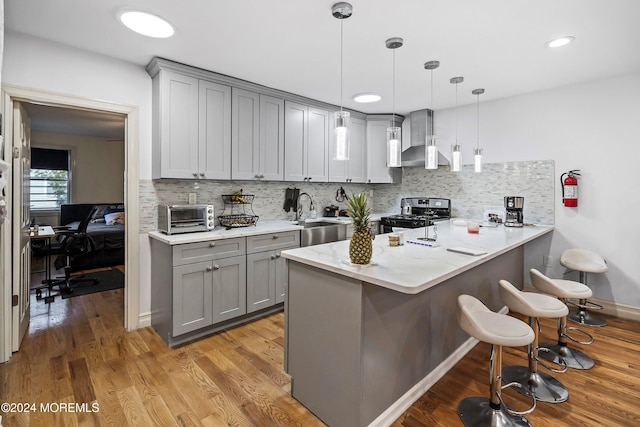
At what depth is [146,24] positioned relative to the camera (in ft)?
7.25

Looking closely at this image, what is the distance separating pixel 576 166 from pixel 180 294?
13.8ft

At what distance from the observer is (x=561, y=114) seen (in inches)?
139

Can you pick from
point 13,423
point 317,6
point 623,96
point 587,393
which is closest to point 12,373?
point 13,423

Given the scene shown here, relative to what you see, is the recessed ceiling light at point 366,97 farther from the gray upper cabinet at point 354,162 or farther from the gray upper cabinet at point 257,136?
the gray upper cabinet at point 257,136

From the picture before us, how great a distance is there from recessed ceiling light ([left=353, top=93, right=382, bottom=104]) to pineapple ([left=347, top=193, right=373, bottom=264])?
249cm

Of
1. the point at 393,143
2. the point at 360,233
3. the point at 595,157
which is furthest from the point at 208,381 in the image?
the point at 595,157

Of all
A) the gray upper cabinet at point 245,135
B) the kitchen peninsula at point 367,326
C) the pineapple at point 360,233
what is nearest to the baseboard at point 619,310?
the kitchen peninsula at point 367,326

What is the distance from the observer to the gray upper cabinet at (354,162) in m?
4.40

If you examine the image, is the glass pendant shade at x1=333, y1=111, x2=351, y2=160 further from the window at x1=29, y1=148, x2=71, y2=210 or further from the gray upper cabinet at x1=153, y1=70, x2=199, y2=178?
the window at x1=29, y1=148, x2=71, y2=210

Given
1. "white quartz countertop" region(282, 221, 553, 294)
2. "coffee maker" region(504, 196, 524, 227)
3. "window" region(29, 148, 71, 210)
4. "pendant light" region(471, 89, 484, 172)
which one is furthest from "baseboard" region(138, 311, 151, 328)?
"window" region(29, 148, 71, 210)

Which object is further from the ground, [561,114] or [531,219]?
[561,114]

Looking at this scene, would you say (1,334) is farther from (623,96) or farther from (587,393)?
(623,96)

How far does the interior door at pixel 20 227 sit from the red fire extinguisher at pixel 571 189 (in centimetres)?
511

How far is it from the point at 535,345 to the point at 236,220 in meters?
2.79
